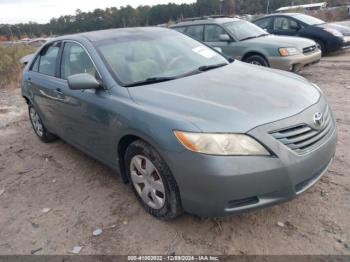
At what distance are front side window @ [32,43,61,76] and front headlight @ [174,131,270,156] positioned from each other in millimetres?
2736

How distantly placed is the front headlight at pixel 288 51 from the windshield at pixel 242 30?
3.45 feet

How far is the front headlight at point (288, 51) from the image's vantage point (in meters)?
7.31

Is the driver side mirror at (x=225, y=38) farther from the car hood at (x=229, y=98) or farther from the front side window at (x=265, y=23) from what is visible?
the car hood at (x=229, y=98)

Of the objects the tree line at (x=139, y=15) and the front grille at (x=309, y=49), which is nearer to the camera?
the front grille at (x=309, y=49)

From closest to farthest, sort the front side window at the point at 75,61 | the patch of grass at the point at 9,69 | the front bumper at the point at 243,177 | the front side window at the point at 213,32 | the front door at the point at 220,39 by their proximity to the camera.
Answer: the front bumper at the point at 243,177, the front side window at the point at 75,61, the front door at the point at 220,39, the front side window at the point at 213,32, the patch of grass at the point at 9,69

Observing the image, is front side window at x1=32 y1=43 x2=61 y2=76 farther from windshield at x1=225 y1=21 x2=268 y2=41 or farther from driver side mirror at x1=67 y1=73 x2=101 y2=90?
windshield at x1=225 y1=21 x2=268 y2=41

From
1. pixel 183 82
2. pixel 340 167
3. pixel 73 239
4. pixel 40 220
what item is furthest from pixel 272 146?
pixel 40 220

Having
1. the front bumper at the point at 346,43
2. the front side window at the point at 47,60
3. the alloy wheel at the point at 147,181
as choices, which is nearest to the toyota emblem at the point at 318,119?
the alloy wheel at the point at 147,181

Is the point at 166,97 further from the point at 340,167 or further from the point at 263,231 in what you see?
the point at 340,167

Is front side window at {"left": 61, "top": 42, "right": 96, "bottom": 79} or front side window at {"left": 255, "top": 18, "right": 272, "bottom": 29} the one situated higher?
front side window at {"left": 61, "top": 42, "right": 96, "bottom": 79}

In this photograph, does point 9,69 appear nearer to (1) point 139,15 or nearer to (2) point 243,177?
(2) point 243,177

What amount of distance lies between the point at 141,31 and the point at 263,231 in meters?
2.61

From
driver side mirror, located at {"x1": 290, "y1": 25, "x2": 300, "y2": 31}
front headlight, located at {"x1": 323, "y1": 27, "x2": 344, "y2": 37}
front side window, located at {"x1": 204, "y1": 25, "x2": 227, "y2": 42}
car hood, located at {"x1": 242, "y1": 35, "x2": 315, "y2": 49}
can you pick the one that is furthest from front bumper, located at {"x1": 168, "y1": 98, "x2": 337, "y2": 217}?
front headlight, located at {"x1": 323, "y1": 27, "x2": 344, "y2": 37}

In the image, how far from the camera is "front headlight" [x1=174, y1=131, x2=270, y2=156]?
7.65ft
